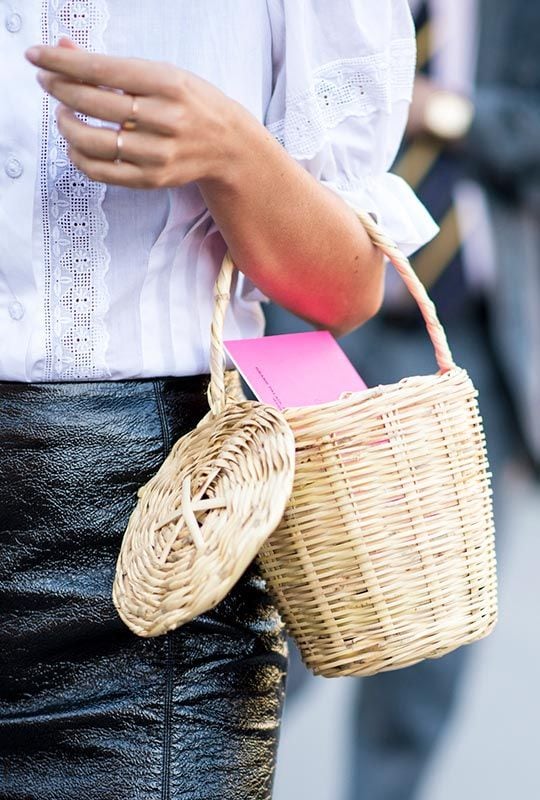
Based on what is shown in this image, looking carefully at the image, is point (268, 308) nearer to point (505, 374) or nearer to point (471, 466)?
point (505, 374)

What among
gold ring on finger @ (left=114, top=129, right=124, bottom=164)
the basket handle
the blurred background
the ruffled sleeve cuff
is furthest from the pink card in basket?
the blurred background

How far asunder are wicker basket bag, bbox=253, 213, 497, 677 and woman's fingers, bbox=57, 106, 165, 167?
0.23 metres

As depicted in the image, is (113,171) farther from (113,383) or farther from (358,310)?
(358,310)

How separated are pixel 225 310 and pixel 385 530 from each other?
0.25 meters

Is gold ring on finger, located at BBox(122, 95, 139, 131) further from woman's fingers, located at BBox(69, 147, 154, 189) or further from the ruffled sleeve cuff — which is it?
the ruffled sleeve cuff

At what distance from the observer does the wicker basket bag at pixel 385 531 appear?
1.04 meters

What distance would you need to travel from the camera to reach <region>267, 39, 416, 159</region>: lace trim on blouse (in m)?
1.18

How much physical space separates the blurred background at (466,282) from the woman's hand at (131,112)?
162 cm

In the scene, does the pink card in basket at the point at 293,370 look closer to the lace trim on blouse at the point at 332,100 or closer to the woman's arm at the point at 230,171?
the woman's arm at the point at 230,171

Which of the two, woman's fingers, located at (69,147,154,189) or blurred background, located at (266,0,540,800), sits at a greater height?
woman's fingers, located at (69,147,154,189)

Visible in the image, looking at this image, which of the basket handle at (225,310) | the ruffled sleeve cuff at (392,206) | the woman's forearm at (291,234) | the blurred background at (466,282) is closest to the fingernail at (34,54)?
the woman's forearm at (291,234)

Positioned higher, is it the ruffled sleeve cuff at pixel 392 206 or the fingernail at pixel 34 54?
the fingernail at pixel 34 54

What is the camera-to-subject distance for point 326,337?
122 cm

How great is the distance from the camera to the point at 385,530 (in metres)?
1.06
